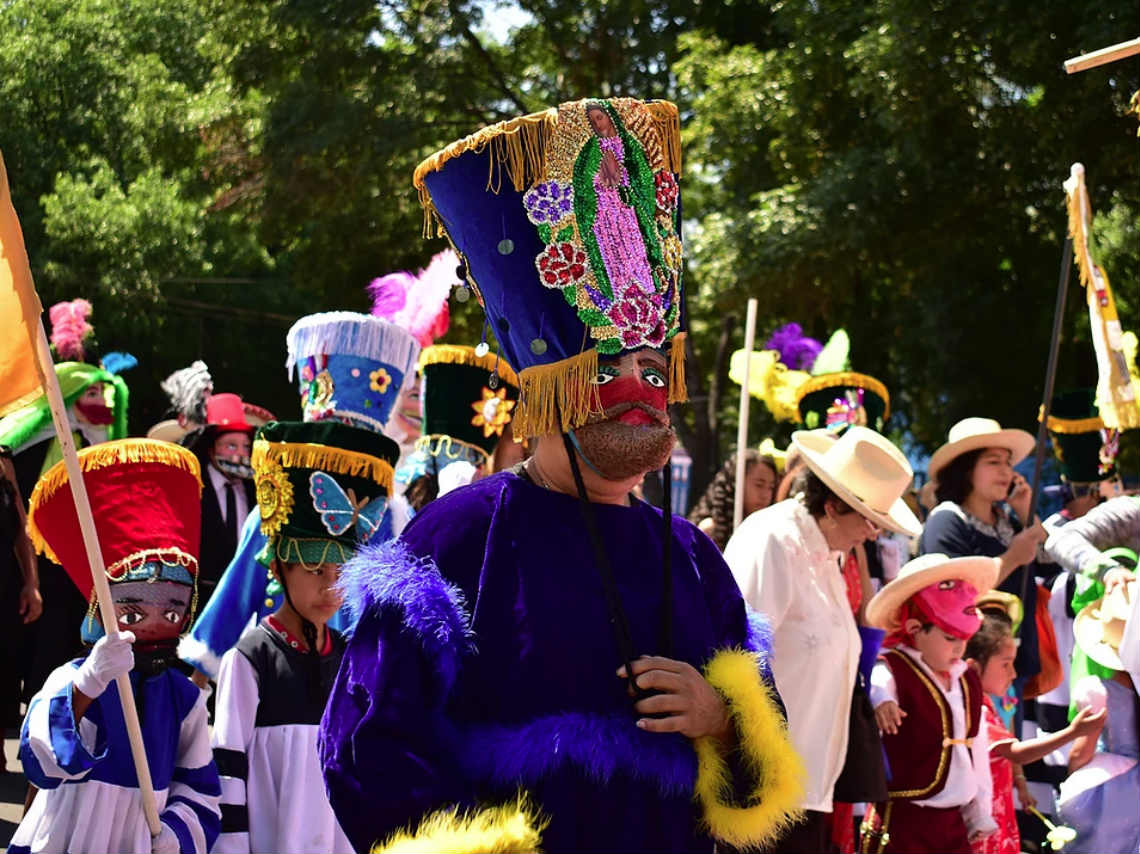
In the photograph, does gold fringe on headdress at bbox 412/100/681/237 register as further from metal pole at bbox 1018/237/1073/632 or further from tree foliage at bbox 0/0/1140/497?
tree foliage at bbox 0/0/1140/497

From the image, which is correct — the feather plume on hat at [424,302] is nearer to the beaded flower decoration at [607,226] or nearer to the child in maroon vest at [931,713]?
the child in maroon vest at [931,713]

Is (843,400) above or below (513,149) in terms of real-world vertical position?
below

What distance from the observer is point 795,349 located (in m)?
10.6

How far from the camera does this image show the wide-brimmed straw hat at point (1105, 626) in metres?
6.04

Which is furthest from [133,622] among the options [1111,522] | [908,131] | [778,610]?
[908,131]

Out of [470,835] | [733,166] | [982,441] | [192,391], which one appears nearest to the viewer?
[470,835]

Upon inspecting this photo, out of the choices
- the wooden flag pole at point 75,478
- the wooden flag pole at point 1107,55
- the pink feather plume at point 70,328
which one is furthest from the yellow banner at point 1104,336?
the pink feather plume at point 70,328

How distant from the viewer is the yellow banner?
5.93 metres

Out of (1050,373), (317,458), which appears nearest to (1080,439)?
(1050,373)

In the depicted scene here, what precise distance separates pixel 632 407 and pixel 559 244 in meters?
0.38

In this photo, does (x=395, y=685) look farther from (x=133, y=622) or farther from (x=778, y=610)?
(x=778, y=610)

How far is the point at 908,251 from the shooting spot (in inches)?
631

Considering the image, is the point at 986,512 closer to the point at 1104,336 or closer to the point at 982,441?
the point at 982,441

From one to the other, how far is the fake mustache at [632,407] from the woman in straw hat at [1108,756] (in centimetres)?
348
